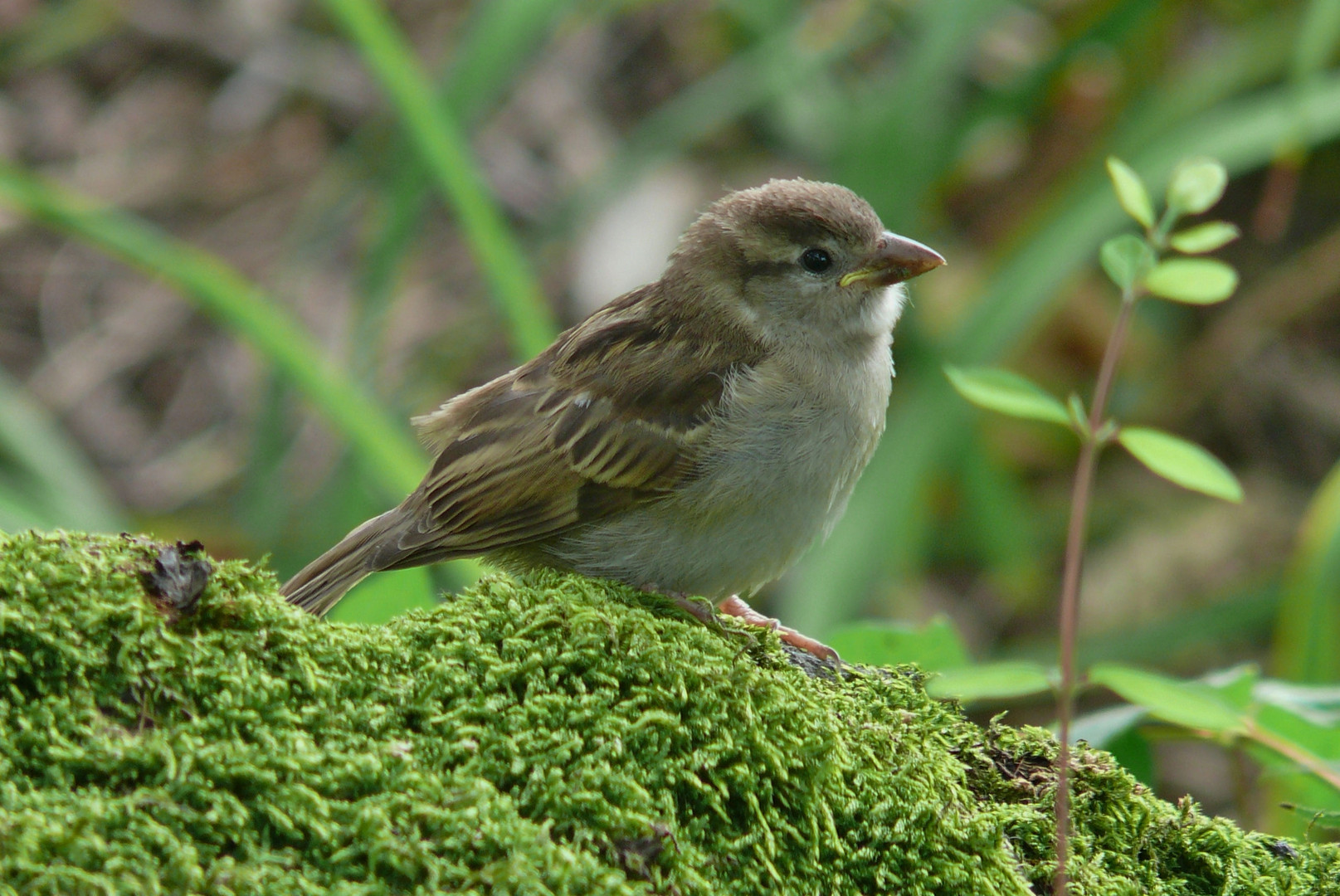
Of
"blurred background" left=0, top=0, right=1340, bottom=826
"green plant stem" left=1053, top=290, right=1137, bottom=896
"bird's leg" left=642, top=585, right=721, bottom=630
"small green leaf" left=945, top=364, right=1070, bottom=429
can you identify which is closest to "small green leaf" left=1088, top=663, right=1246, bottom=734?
"green plant stem" left=1053, top=290, right=1137, bottom=896

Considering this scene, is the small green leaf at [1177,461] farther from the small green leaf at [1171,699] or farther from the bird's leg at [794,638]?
the bird's leg at [794,638]

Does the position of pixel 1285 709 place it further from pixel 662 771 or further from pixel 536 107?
pixel 536 107

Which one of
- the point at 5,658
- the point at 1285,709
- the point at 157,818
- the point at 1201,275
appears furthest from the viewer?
the point at 1285,709

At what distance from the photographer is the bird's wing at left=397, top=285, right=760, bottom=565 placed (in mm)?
2889

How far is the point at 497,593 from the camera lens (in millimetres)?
2164

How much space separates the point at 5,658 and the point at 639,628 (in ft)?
2.91

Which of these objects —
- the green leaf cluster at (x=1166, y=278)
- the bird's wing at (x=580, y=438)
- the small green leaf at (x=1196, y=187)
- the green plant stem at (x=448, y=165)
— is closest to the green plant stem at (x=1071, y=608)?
the green leaf cluster at (x=1166, y=278)

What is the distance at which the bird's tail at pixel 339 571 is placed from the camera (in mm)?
2949

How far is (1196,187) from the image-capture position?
1.93 meters

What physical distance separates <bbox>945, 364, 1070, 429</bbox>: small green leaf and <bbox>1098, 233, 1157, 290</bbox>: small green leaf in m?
0.20

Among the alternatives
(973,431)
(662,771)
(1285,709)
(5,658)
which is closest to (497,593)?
(662,771)

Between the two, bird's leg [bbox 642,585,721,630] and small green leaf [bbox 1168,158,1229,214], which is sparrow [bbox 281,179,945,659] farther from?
small green leaf [bbox 1168,158,1229,214]

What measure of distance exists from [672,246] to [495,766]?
475 centimetres

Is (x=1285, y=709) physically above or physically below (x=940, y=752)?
above
